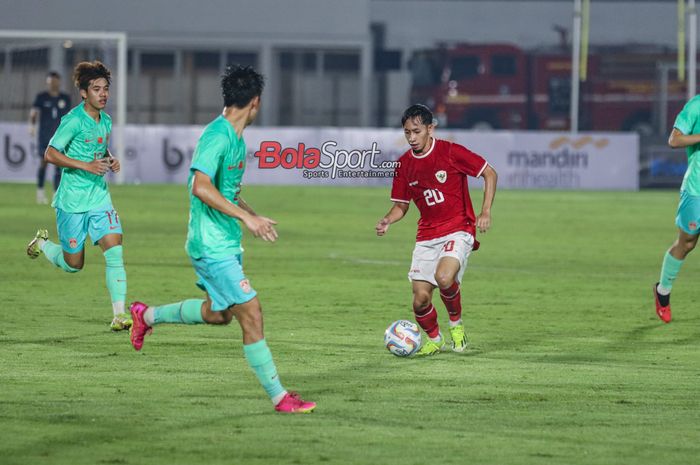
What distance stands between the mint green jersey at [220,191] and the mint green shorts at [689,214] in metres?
5.60

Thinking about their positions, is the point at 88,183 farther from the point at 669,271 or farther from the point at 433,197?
the point at 669,271

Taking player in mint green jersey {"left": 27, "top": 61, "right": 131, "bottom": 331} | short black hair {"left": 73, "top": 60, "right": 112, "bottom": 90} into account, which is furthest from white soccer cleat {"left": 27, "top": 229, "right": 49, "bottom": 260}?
short black hair {"left": 73, "top": 60, "right": 112, "bottom": 90}

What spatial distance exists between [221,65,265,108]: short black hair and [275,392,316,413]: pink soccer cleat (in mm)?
1617

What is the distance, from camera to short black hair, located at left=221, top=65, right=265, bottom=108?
787 cm

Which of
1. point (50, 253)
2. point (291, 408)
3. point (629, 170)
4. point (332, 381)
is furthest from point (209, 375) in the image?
point (629, 170)

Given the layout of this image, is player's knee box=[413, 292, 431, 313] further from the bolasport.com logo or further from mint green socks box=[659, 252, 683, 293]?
mint green socks box=[659, 252, 683, 293]

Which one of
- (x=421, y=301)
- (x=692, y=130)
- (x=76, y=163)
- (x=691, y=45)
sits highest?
(x=691, y=45)

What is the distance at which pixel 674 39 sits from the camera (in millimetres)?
49312

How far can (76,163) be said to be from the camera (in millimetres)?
11359

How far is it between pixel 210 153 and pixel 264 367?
1191 millimetres

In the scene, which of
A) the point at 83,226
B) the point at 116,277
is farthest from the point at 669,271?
the point at 83,226

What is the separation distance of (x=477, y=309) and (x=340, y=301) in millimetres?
1342

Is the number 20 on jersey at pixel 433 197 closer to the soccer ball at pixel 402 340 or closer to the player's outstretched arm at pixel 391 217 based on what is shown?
the player's outstretched arm at pixel 391 217

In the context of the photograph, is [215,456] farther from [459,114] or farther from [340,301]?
[459,114]
